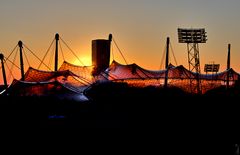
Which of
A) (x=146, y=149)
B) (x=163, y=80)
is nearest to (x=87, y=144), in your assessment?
(x=146, y=149)

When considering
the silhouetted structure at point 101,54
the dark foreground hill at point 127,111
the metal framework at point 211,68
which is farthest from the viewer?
the metal framework at point 211,68

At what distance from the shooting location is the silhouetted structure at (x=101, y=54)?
195 feet

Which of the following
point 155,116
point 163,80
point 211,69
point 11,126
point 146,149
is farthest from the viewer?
point 211,69

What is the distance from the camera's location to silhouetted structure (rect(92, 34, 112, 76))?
59531 millimetres

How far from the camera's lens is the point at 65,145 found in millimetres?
40625

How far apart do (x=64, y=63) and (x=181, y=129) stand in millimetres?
20785

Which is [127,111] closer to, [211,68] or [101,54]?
[101,54]

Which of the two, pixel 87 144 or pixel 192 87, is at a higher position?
pixel 192 87

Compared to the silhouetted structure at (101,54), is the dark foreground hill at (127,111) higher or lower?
lower

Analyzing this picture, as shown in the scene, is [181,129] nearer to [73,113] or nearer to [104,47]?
[73,113]

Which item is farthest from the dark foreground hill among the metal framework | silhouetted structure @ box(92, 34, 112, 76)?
the metal framework

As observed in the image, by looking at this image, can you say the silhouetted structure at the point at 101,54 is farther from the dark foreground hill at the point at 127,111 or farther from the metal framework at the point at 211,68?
the metal framework at the point at 211,68

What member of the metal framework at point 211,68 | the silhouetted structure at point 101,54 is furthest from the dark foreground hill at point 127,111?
the metal framework at point 211,68

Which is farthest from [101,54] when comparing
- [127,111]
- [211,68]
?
[211,68]
